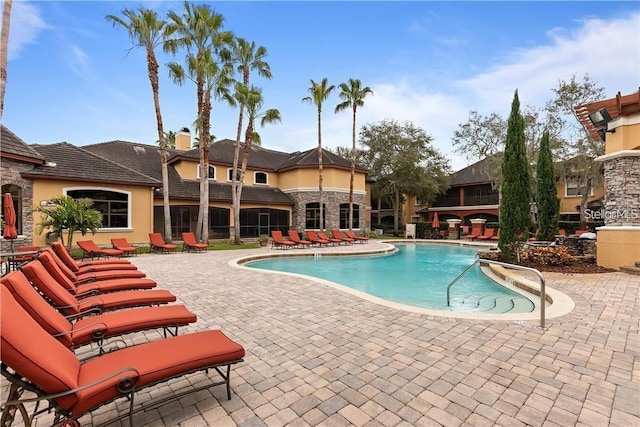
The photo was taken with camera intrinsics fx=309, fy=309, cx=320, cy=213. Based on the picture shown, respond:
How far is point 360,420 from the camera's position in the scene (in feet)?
8.41

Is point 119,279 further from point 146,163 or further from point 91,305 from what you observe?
point 146,163

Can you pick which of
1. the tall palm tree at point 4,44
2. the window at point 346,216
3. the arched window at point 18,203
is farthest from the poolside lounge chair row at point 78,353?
the window at point 346,216

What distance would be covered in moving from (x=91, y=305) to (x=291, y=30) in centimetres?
1019

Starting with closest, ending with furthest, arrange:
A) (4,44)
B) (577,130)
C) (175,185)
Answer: (4,44) < (175,185) < (577,130)

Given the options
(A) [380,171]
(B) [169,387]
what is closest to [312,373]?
(B) [169,387]

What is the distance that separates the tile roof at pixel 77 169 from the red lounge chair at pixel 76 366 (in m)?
15.9

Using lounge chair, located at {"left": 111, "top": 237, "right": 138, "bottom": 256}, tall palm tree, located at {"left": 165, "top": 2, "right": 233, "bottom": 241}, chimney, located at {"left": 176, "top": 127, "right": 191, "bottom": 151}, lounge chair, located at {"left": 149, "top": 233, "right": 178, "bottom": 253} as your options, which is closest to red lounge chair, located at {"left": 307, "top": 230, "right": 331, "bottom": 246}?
tall palm tree, located at {"left": 165, "top": 2, "right": 233, "bottom": 241}

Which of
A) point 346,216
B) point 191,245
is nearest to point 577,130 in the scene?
point 346,216

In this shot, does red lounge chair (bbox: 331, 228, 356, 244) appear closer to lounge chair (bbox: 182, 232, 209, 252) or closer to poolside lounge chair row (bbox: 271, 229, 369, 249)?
poolside lounge chair row (bbox: 271, 229, 369, 249)

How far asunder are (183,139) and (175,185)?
799cm

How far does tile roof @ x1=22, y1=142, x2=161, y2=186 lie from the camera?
14.5 metres

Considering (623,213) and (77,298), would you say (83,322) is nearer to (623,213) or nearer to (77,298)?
(77,298)

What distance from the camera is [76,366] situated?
2.42 metres

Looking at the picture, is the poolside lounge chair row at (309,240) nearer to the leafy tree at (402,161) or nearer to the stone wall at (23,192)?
the leafy tree at (402,161)
